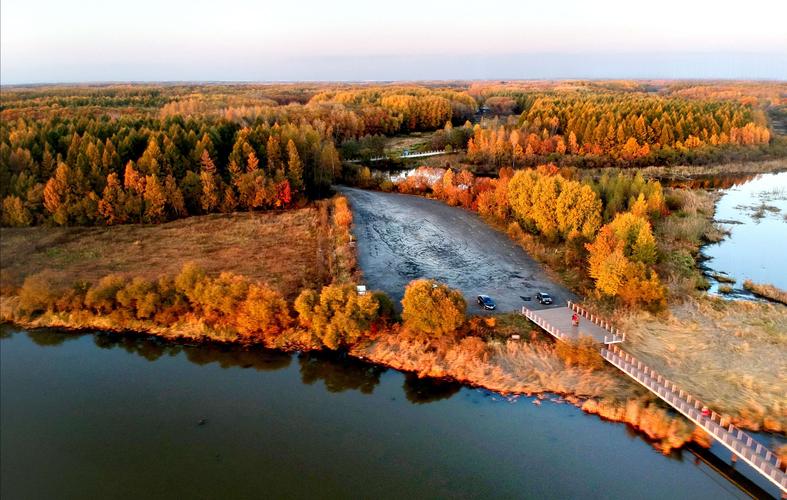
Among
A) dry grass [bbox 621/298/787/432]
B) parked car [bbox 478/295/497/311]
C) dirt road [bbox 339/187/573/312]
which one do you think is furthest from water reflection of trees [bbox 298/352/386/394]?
dry grass [bbox 621/298/787/432]

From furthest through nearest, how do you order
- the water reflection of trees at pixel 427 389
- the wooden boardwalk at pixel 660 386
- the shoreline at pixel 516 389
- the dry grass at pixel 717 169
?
the dry grass at pixel 717 169, the water reflection of trees at pixel 427 389, the shoreline at pixel 516 389, the wooden boardwalk at pixel 660 386

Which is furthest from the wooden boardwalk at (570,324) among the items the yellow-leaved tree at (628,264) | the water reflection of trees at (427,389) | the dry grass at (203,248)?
the dry grass at (203,248)

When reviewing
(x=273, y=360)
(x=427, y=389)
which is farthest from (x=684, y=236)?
(x=273, y=360)

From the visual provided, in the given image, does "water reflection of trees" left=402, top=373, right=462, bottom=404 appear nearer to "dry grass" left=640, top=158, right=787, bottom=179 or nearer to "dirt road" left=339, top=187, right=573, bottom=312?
"dirt road" left=339, top=187, right=573, bottom=312

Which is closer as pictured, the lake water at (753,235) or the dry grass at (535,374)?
the dry grass at (535,374)

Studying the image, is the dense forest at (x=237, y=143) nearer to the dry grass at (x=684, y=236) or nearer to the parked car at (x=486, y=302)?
the dry grass at (x=684, y=236)

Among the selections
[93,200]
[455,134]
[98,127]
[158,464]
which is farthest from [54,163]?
[455,134]

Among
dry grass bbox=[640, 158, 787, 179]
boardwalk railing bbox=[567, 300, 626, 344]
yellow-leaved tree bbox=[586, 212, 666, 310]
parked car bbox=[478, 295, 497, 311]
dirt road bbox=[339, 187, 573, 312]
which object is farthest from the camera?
dry grass bbox=[640, 158, 787, 179]
